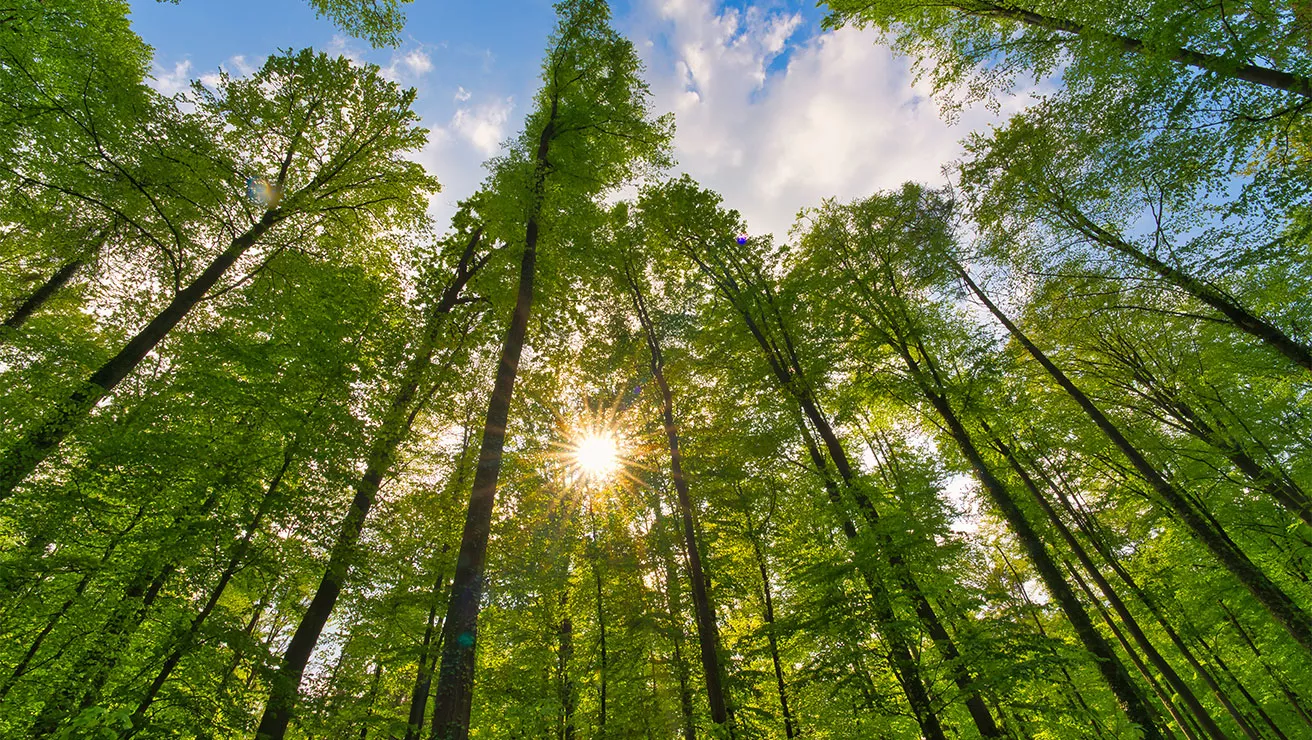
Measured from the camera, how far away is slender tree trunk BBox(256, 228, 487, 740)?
6703mm

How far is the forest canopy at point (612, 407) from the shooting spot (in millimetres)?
6812

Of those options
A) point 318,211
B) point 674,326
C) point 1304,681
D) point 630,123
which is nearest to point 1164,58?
point 630,123

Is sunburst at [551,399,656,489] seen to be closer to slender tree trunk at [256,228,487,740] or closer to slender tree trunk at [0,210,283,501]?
slender tree trunk at [256,228,487,740]

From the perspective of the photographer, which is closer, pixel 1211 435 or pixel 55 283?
pixel 55 283

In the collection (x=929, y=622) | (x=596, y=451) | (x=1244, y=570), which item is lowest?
(x=929, y=622)

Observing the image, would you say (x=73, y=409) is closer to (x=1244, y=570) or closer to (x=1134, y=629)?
(x=1244, y=570)

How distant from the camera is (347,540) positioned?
800 cm

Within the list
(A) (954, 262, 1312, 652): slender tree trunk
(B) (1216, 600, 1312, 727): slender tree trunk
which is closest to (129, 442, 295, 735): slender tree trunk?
(A) (954, 262, 1312, 652): slender tree trunk

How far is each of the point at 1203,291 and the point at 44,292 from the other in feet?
90.1

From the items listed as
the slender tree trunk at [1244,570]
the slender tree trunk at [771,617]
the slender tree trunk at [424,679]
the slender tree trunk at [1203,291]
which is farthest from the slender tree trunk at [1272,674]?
the slender tree trunk at [424,679]

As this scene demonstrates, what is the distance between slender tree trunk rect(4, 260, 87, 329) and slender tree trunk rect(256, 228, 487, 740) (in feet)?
34.7

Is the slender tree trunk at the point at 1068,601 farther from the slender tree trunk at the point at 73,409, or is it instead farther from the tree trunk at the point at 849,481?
the slender tree trunk at the point at 73,409

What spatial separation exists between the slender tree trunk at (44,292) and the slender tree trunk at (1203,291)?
26.0 metres

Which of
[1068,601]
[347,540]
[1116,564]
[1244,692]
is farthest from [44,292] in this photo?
[1244,692]
